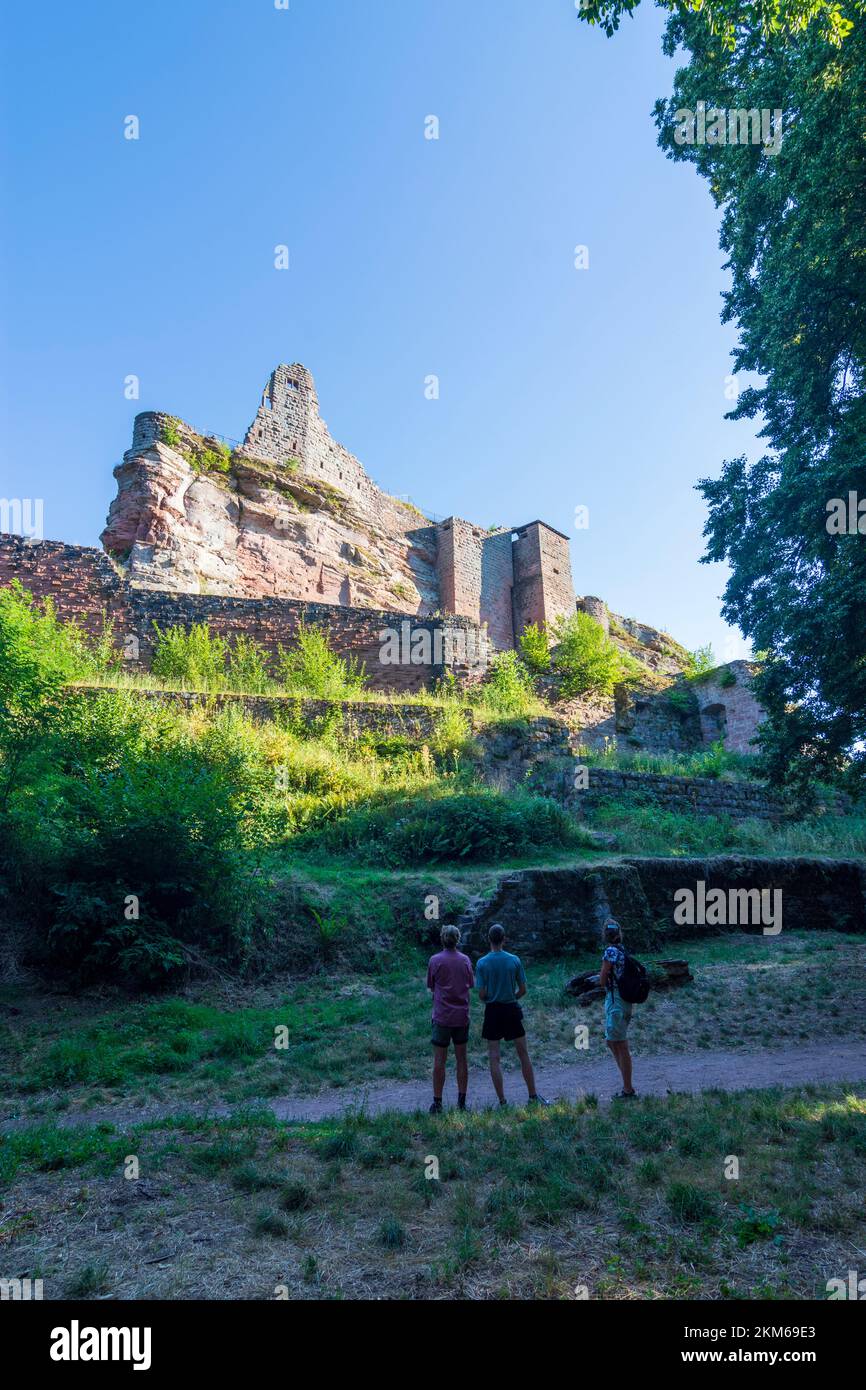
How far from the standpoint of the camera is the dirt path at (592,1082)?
5430mm

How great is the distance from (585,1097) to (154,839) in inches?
215

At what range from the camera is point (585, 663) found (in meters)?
22.1

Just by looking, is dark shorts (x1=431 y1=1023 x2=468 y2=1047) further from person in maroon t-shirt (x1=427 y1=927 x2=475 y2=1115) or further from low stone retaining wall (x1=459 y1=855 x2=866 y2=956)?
low stone retaining wall (x1=459 y1=855 x2=866 y2=956)

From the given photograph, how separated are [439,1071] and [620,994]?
1606mm

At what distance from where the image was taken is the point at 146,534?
22609 millimetres

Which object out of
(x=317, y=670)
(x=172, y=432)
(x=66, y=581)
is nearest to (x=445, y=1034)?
(x=317, y=670)

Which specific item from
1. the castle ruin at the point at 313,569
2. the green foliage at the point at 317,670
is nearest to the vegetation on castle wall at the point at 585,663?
the castle ruin at the point at 313,569

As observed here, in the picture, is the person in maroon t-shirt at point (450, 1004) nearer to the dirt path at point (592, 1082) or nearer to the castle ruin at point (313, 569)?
the dirt path at point (592, 1082)

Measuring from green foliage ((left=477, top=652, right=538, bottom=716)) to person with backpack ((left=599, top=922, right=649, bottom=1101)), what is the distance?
1116cm

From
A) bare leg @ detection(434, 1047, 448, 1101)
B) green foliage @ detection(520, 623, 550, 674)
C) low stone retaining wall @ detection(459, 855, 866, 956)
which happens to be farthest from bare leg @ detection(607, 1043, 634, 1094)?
green foliage @ detection(520, 623, 550, 674)

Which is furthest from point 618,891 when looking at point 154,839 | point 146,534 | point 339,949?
point 146,534

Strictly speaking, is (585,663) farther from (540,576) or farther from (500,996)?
(500,996)

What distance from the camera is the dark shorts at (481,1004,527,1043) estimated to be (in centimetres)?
596
